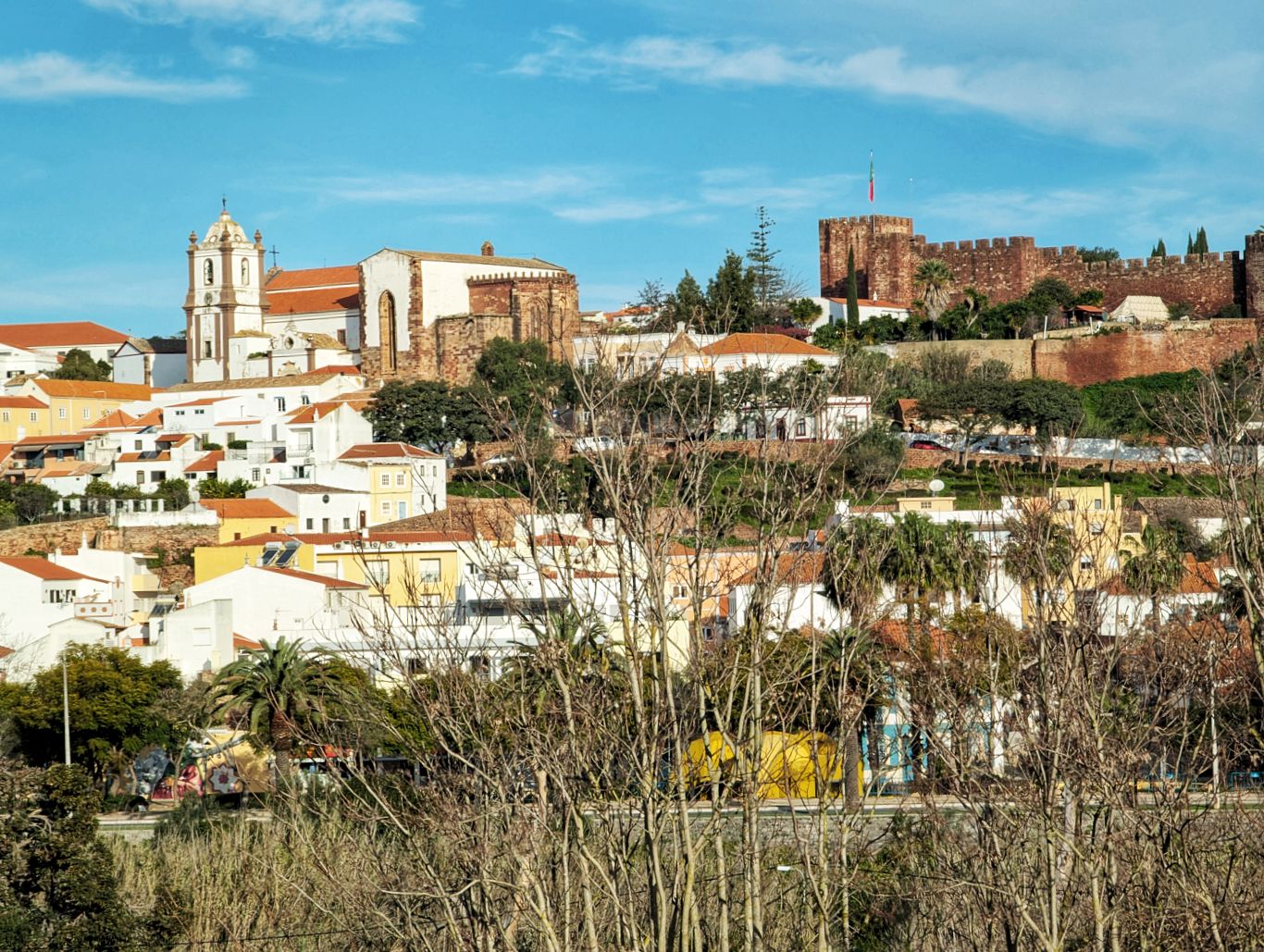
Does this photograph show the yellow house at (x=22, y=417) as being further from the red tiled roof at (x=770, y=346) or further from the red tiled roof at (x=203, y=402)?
the red tiled roof at (x=770, y=346)

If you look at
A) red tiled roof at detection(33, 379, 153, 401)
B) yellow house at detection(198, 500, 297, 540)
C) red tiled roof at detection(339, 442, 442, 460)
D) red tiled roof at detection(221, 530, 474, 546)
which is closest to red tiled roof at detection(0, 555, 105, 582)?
red tiled roof at detection(221, 530, 474, 546)

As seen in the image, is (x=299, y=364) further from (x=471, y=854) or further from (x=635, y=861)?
(x=471, y=854)

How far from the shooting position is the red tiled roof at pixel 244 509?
5109 cm

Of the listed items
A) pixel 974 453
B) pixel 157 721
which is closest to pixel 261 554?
pixel 157 721

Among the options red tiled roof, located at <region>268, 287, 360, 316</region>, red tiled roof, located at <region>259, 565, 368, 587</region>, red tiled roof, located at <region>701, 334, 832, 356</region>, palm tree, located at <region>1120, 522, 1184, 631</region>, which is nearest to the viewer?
palm tree, located at <region>1120, 522, 1184, 631</region>

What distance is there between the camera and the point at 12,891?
2208 centimetres

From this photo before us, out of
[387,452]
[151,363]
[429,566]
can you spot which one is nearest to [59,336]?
[151,363]

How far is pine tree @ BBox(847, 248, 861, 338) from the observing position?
65.3 metres

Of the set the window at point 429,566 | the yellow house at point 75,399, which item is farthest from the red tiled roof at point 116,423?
the window at point 429,566

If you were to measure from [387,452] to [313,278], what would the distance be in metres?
22.1

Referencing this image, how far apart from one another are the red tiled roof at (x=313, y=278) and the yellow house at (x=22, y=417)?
1116 cm

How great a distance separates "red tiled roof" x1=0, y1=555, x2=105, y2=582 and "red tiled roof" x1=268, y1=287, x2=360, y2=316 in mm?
29189

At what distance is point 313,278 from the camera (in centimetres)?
7575

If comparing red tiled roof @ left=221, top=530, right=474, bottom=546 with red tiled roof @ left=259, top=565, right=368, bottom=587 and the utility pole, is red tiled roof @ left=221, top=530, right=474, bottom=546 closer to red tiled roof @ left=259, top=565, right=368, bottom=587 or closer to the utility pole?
red tiled roof @ left=259, top=565, right=368, bottom=587
